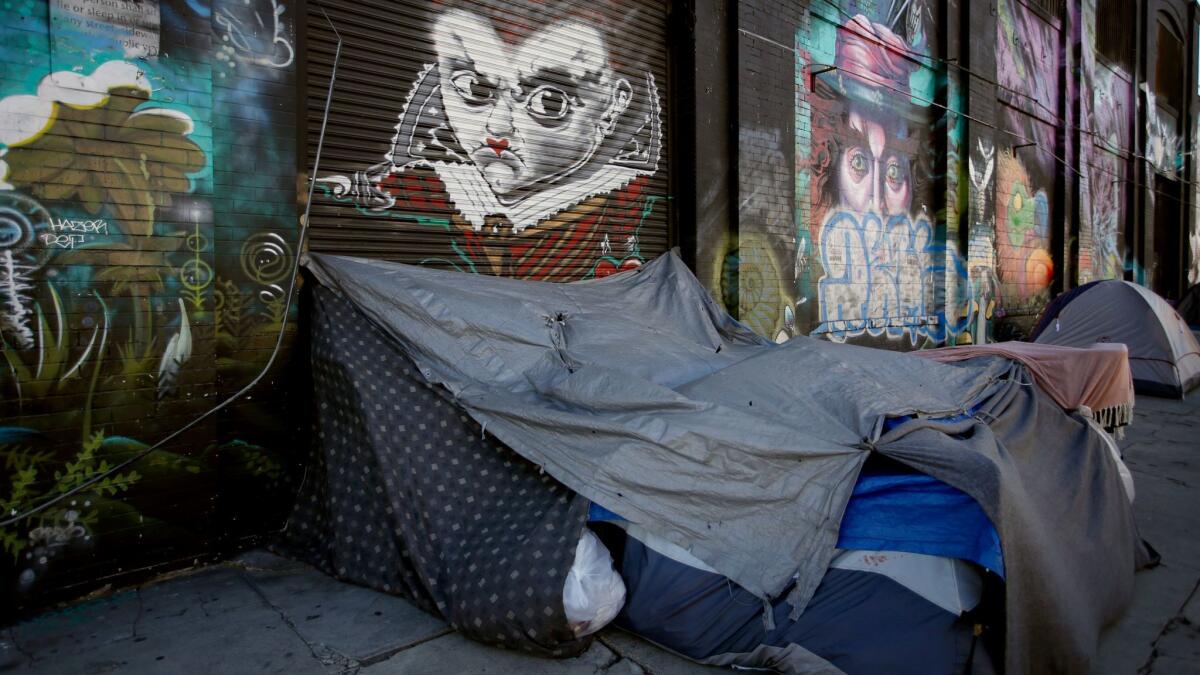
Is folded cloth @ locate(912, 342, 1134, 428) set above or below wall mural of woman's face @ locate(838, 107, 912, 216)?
below

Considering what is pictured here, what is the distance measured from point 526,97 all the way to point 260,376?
3.02 m

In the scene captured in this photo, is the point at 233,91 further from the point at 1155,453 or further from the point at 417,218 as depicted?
the point at 1155,453

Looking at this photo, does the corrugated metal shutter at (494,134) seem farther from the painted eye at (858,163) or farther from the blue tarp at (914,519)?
the blue tarp at (914,519)

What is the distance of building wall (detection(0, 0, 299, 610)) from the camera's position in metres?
3.45

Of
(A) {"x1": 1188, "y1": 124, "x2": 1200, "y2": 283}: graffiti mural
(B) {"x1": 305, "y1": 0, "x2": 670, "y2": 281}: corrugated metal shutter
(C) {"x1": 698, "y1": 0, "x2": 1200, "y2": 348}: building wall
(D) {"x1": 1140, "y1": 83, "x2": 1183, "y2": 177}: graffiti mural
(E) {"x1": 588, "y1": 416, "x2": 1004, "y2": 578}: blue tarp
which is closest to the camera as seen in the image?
(E) {"x1": 588, "y1": 416, "x2": 1004, "y2": 578}: blue tarp

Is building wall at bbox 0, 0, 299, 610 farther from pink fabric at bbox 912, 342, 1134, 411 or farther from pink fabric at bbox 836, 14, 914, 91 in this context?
pink fabric at bbox 836, 14, 914, 91

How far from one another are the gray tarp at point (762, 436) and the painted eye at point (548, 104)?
2166 mm

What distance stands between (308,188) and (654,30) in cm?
377

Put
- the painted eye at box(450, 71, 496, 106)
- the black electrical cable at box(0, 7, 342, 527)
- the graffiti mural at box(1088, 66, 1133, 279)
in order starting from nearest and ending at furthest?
the black electrical cable at box(0, 7, 342, 527)
the painted eye at box(450, 71, 496, 106)
the graffiti mural at box(1088, 66, 1133, 279)

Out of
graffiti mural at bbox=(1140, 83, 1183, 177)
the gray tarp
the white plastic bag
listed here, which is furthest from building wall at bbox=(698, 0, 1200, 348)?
the white plastic bag

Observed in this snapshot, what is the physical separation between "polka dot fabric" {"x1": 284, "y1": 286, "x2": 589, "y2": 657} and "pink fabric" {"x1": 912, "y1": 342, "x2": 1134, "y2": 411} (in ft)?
8.09

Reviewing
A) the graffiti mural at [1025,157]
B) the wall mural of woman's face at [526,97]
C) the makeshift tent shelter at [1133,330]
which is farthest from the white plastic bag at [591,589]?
the graffiti mural at [1025,157]

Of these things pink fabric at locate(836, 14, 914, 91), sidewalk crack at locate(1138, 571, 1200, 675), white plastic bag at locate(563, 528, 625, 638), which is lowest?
sidewalk crack at locate(1138, 571, 1200, 675)

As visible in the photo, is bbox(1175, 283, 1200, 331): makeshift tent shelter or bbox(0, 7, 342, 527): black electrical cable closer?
bbox(0, 7, 342, 527): black electrical cable
